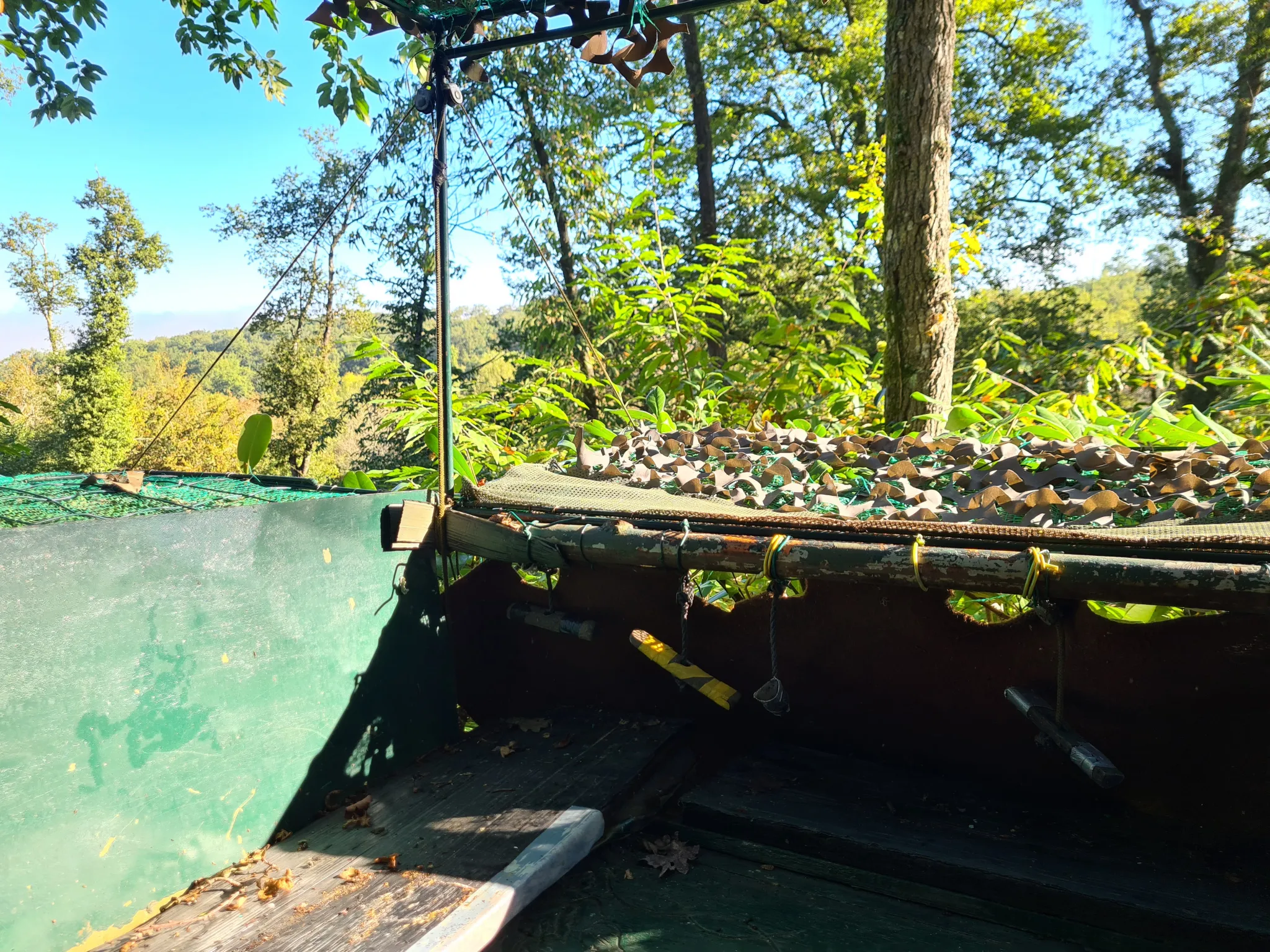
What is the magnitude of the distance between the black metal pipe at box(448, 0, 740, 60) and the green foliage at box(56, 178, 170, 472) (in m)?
30.1

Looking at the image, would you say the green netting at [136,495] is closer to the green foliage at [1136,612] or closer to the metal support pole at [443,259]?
the metal support pole at [443,259]

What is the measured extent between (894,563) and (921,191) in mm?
3167

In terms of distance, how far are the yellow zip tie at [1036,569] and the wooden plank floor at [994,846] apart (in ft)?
1.95

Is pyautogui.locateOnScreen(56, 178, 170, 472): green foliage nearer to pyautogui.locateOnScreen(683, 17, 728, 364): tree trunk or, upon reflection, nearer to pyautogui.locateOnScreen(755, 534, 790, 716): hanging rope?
pyautogui.locateOnScreen(683, 17, 728, 364): tree trunk

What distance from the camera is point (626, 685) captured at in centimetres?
242

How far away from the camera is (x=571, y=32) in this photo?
8.16 ft

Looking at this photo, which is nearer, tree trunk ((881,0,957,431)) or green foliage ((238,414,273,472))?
green foliage ((238,414,273,472))

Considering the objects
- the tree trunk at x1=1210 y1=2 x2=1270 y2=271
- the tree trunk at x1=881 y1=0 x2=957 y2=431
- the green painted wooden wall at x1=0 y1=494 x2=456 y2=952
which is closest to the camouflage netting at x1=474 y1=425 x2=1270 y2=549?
the green painted wooden wall at x1=0 y1=494 x2=456 y2=952

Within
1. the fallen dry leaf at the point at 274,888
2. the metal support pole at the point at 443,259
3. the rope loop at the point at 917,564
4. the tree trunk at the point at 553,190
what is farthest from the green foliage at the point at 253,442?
the tree trunk at the point at 553,190

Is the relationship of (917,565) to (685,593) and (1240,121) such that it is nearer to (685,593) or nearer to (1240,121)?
(685,593)

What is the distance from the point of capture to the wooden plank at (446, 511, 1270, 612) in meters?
1.25

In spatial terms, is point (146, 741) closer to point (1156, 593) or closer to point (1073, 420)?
point (1156, 593)

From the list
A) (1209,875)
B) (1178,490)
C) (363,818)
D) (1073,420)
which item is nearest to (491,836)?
(363,818)

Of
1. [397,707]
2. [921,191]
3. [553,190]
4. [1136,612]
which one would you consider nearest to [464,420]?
[397,707]
